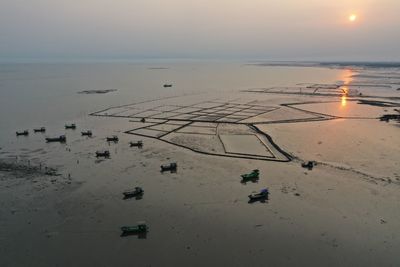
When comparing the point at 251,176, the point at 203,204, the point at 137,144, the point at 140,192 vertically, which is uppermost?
the point at 251,176

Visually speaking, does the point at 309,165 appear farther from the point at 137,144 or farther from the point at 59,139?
the point at 59,139

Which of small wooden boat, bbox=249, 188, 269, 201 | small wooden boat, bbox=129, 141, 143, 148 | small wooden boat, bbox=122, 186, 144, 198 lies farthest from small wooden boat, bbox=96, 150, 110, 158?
small wooden boat, bbox=249, 188, 269, 201

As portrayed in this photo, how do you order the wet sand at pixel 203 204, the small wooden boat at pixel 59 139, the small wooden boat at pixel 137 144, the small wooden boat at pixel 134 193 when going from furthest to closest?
the small wooden boat at pixel 59 139 → the small wooden boat at pixel 137 144 → the small wooden boat at pixel 134 193 → the wet sand at pixel 203 204

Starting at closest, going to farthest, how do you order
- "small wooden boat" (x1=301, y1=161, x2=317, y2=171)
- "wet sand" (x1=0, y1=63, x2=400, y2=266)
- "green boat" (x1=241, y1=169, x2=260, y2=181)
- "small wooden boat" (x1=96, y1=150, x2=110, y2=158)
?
"wet sand" (x1=0, y1=63, x2=400, y2=266) → "green boat" (x1=241, y1=169, x2=260, y2=181) → "small wooden boat" (x1=301, y1=161, x2=317, y2=171) → "small wooden boat" (x1=96, y1=150, x2=110, y2=158)

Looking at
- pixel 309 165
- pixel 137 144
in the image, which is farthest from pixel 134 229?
pixel 137 144

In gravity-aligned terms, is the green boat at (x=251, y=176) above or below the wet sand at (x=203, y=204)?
above

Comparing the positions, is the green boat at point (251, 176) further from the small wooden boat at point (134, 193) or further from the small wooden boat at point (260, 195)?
the small wooden boat at point (134, 193)

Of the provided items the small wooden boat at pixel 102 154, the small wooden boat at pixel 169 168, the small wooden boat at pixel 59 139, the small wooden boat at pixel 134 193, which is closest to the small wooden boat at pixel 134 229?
the small wooden boat at pixel 134 193

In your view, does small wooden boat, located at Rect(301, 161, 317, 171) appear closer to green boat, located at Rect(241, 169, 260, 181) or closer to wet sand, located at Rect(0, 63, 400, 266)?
wet sand, located at Rect(0, 63, 400, 266)

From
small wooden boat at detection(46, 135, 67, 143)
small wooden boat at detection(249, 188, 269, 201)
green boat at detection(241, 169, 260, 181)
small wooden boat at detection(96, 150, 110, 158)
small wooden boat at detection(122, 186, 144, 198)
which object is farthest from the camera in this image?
small wooden boat at detection(46, 135, 67, 143)
